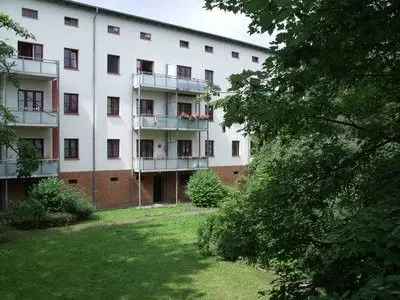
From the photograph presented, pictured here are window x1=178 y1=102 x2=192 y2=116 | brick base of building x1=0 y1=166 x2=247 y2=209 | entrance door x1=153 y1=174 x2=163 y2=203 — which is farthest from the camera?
window x1=178 y1=102 x2=192 y2=116

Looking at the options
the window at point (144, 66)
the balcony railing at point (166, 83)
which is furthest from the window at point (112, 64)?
the window at point (144, 66)

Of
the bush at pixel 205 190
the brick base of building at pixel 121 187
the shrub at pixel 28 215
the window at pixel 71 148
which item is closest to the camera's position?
the shrub at pixel 28 215

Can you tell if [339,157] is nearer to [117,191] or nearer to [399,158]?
[399,158]

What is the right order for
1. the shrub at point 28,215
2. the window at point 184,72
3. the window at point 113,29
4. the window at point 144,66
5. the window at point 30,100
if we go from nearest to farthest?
the shrub at point 28,215 < the window at point 30,100 < the window at point 113,29 < the window at point 144,66 < the window at point 184,72

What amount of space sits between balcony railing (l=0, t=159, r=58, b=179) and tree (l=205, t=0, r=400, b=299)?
71.2 ft

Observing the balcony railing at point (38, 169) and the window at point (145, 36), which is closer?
the balcony railing at point (38, 169)

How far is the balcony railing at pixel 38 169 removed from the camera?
84.2 feet

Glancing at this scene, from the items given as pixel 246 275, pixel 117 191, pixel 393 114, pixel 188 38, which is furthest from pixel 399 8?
pixel 188 38

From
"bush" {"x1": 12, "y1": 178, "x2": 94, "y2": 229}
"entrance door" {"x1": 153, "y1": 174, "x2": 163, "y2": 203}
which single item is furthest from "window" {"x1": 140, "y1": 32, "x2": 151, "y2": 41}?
"bush" {"x1": 12, "y1": 178, "x2": 94, "y2": 229}

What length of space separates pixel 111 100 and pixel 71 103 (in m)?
2.96

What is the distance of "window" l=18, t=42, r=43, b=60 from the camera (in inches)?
1098

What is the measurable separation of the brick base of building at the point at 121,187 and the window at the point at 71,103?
395cm

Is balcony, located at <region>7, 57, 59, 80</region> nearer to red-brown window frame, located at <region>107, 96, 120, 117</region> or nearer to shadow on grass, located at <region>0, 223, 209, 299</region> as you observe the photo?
red-brown window frame, located at <region>107, 96, 120, 117</region>

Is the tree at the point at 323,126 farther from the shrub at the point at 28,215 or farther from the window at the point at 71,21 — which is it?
the window at the point at 71,21
